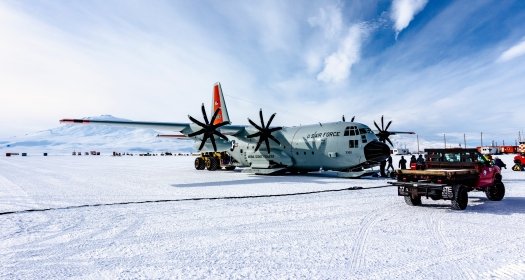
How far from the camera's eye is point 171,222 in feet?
26.1

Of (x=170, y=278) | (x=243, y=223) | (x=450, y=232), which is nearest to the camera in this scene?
(x=170, y=278)

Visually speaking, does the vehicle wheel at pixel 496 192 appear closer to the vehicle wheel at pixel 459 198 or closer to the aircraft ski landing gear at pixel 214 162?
the vehicle wheel at pixel 459 198

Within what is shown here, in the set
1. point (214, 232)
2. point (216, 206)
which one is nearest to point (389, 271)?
point (214, 232)

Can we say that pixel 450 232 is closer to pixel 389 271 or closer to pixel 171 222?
pixel 389 271

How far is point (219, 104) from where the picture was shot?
104ft

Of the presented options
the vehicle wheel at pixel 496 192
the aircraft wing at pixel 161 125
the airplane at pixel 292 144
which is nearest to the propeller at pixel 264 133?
the airplane at pixel 292 144

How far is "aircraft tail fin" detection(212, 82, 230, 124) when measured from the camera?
31.1 meters

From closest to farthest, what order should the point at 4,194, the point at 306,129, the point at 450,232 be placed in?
the point at 450,232 < the point at 4,194 < the point at 306,129

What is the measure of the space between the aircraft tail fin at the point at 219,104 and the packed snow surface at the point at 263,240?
67.4 ft

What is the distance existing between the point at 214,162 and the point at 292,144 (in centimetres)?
1063

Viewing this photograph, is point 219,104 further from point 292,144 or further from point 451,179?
point 451,179

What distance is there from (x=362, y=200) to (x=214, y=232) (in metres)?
6.23

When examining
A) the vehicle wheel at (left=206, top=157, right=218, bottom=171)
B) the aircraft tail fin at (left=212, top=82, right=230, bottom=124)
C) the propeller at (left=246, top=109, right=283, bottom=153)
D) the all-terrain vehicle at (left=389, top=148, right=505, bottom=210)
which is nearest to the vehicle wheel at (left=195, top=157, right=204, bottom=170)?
the vehicle wheel at (left=206, top=157, right=218, bottom=171)

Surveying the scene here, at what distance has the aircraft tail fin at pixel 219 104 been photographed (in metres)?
31.1
